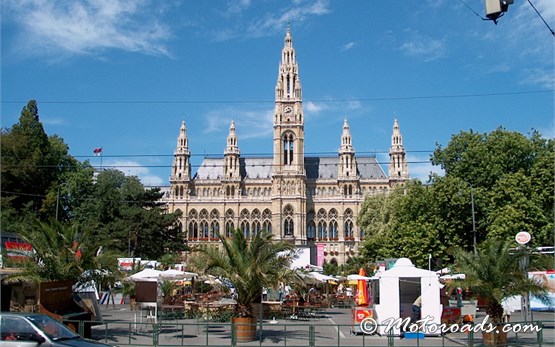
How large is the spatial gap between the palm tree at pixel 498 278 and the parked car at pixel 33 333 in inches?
416

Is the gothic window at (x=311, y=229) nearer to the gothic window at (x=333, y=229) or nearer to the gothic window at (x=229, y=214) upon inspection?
the gothic window at (x=333, y=229)

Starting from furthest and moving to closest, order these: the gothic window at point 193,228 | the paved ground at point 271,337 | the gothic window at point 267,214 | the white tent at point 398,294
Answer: the gothic window at point 193,228
the gothic window at point 267,214
the white tent at point 398,294
the paved ground at point 271,337

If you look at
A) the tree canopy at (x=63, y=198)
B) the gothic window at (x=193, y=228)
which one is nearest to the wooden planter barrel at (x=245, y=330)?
the tree canopy at (x=63, y=198)

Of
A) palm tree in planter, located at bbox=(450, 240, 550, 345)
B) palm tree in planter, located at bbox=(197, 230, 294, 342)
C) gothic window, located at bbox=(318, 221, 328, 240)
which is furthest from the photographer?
gothic window, located at bbox=(318, 221, 328, 240)

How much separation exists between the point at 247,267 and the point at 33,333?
7875 mm

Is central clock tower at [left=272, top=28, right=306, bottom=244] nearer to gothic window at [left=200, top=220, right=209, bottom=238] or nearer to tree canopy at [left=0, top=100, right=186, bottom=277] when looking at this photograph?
gothic window at [left=200, top=220, right=209, bottom=238]

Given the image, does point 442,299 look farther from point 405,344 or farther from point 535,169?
point 535,169

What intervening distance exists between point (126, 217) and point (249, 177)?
41.7m

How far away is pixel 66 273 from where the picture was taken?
57.9 ft

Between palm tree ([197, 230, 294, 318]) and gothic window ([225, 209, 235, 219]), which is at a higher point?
gothic window ([225, 209, 235, 219])

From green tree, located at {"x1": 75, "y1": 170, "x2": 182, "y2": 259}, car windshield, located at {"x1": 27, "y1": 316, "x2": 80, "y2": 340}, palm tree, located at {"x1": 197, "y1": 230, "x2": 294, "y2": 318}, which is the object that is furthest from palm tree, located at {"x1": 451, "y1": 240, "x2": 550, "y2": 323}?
green tree, located at {"x1": 75, "y1": 170, "x2": 182, "y2": 259}

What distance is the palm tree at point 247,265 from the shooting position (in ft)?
57.6

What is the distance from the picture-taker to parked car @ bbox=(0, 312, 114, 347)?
34.9 ft

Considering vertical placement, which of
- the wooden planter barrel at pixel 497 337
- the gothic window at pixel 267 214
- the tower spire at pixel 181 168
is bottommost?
the wooden planter barrel at pixel 497 337
